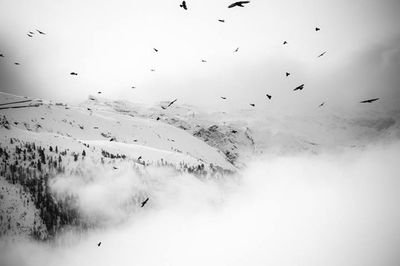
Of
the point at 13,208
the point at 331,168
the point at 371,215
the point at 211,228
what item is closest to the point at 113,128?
the point at 211,228

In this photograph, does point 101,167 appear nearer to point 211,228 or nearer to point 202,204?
point 202,204

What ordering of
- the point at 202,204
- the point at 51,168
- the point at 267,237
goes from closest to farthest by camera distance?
the point at 51,168 < the point at 202,204 < the point at 267,237

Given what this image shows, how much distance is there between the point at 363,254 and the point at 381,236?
20.7 ft

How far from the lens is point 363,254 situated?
120 feet

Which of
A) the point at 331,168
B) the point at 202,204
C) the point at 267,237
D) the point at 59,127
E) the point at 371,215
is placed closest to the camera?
the point at 202,204

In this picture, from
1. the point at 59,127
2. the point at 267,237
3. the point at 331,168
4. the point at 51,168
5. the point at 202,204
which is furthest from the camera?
the point at 331,168

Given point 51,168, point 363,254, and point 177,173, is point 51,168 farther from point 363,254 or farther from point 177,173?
point 363,254

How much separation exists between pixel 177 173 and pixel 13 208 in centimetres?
1523

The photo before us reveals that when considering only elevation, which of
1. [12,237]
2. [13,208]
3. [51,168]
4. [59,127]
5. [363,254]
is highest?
[59,127]

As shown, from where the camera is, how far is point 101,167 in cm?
2728

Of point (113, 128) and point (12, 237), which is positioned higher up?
point (113, 128)

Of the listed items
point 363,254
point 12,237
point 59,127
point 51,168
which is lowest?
point 363,254

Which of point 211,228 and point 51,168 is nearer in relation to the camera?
point 51,168

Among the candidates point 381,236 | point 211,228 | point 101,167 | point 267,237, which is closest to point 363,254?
point 381,236
